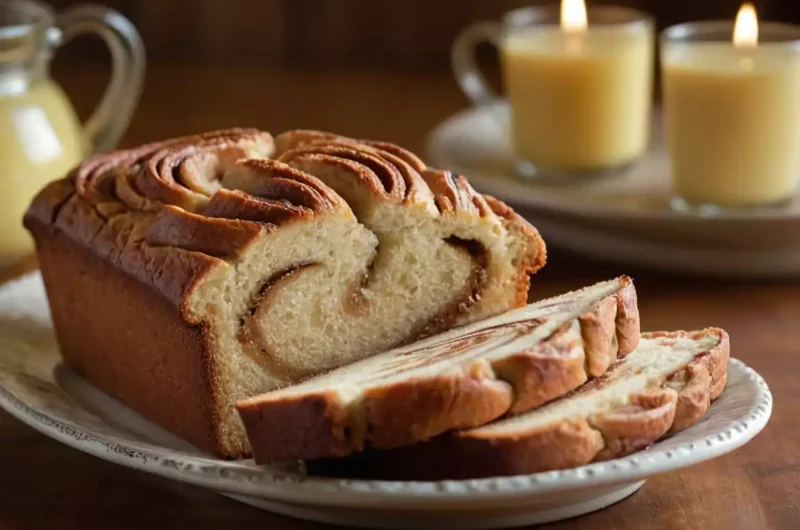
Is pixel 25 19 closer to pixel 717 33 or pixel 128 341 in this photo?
pixel 128 341

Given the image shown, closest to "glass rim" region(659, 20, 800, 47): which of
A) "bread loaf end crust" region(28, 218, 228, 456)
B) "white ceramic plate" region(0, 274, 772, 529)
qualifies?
"white ceramic plate" region(0, 274, 772, 529)

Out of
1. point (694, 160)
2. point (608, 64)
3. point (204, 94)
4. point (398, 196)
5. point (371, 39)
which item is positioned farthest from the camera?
point (371, 39)

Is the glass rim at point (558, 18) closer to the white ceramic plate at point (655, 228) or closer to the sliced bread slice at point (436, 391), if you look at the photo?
the white ceramic plate at point (655, 228)

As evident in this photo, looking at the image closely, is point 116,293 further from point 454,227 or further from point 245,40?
point 245,40

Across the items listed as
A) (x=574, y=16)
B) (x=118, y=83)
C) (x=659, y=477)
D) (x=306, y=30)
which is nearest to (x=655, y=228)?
(x=574, y=16)

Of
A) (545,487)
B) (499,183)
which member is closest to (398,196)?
(545,487)

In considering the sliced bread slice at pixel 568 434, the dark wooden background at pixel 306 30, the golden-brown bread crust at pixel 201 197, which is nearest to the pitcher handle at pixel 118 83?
the golden-brown bread crust at pixel 201 197
